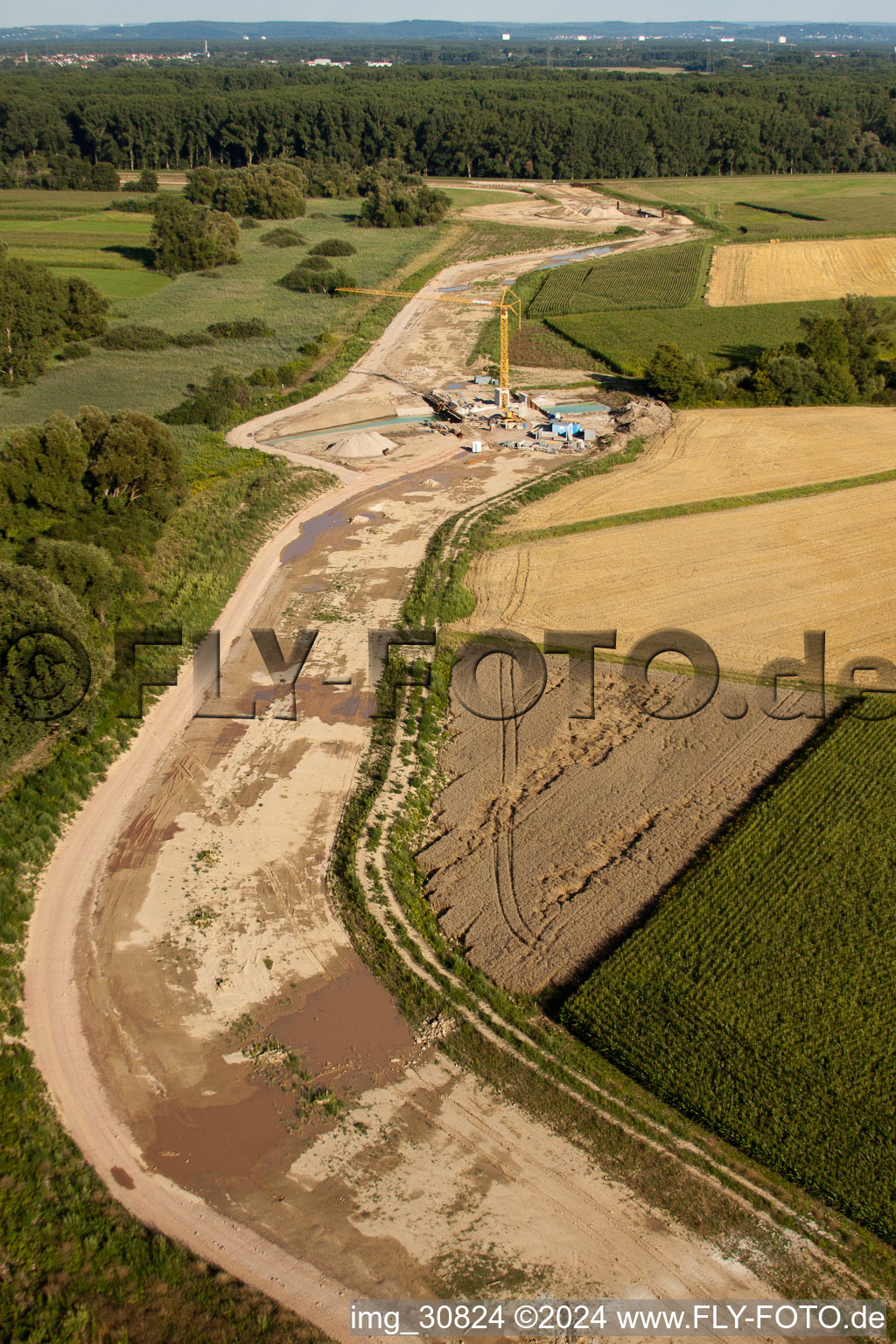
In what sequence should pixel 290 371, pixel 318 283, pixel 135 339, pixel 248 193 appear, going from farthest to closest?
pixel 248 193 → pixel 318 283 → pixel 135 339 → pixel 290 371

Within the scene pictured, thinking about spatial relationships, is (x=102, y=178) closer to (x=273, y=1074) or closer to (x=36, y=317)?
(x=36, y=317)

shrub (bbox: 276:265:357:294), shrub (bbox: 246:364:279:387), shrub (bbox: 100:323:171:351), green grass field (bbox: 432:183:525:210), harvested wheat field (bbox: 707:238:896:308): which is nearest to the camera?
shrub (bbox: 246:364:279:387)

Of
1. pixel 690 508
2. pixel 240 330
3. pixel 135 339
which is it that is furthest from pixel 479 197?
pixel 690 508

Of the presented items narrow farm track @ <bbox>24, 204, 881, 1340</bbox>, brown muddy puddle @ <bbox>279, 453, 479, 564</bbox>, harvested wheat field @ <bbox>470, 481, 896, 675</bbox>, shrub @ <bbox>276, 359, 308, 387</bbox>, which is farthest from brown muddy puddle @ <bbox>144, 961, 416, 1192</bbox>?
shrub @ <bbox>276, 359, 308, 387</bbox>

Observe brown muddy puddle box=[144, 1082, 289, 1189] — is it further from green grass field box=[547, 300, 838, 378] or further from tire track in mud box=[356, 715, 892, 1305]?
green grass field box=[547, 300, 838, 378]

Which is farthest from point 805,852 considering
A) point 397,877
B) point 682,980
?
point 397,877

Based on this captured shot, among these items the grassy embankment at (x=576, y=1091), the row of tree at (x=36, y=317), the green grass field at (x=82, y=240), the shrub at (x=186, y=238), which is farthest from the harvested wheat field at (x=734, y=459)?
the shrub at (x=186, y=238)

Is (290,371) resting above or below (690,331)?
below

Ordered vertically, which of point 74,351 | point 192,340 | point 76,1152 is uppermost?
point 192,340
